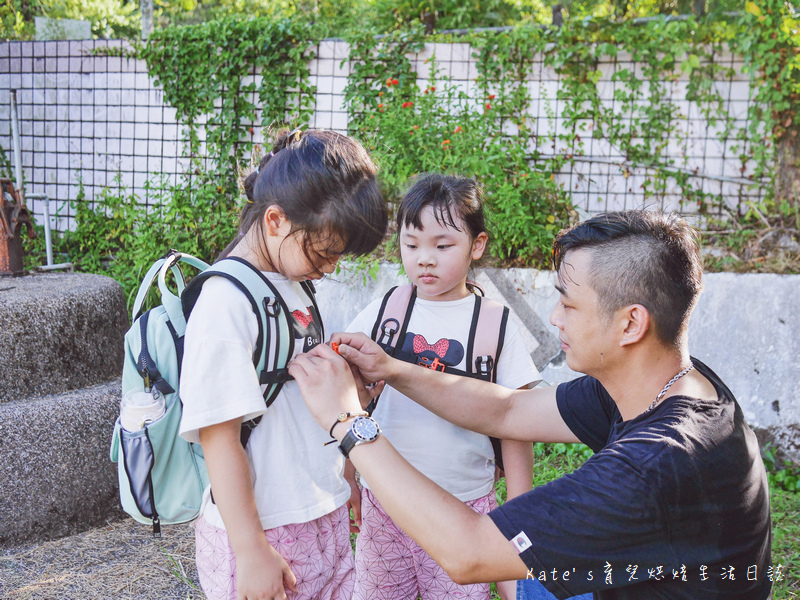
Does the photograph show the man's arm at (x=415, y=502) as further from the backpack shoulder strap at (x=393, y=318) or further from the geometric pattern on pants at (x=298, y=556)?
the backpack shoulder strap at (x=393, y=318)

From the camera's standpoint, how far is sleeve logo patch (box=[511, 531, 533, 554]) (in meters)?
1.22

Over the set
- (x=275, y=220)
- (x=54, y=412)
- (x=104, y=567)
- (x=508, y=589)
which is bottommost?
(x=104, y=567)

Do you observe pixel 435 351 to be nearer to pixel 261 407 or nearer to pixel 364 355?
pixel 364 355

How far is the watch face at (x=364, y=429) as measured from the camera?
1362mm

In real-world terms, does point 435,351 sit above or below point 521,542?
above

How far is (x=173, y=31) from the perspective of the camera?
Result: 514cm

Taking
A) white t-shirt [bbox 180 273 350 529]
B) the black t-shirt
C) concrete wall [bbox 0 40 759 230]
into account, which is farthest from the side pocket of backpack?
concrete wall [bbox 0 40 759 230]

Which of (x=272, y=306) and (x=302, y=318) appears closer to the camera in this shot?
(x=272, y=306)

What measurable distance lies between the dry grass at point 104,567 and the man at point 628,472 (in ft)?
4.96

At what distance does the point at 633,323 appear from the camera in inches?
55.3

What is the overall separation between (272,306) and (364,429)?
0.34 m

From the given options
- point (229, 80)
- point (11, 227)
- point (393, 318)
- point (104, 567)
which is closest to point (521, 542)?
point (393, 318)

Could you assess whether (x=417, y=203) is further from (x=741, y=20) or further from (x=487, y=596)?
(x=741, y=20)

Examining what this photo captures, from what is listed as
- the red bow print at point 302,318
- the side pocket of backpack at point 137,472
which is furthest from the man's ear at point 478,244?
the side pocket of backpack at point 137,472
